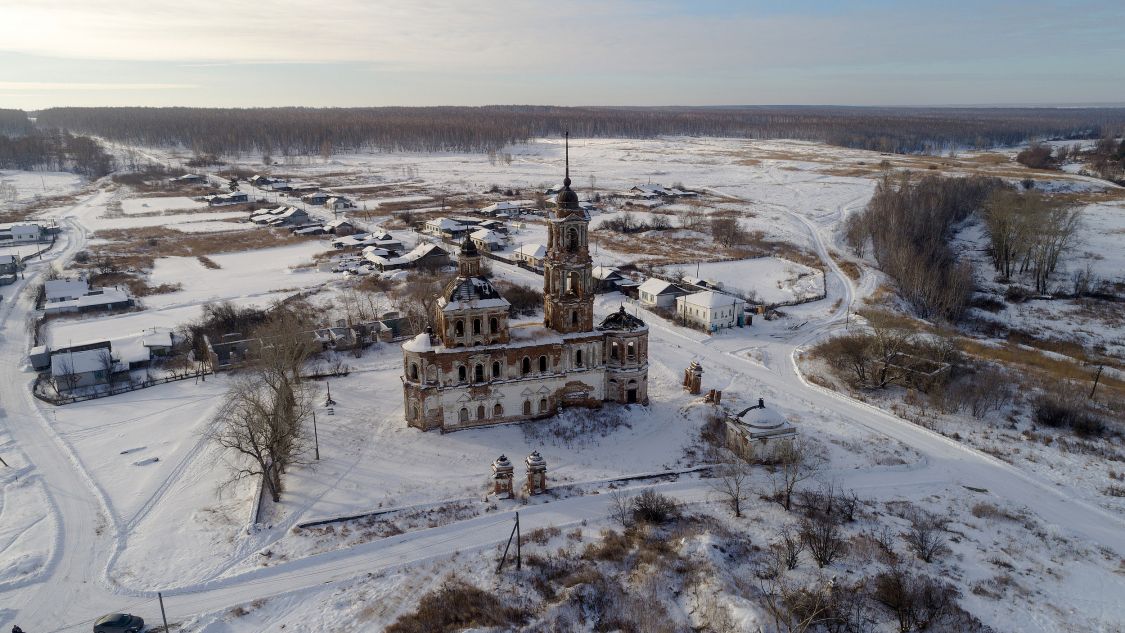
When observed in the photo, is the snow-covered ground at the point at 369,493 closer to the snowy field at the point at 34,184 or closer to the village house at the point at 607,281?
the village house at the point at 607,281

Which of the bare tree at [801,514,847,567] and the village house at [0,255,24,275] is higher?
the village house at [0,255,24,275]

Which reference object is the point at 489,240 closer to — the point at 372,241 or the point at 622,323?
the point at 372,241

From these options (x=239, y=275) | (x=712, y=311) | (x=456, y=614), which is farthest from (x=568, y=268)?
(x=239, y=275)

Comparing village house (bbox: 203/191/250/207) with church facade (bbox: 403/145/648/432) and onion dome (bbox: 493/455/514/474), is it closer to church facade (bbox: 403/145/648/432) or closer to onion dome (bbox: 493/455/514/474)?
church facade (bbox: 403/145/648/432)

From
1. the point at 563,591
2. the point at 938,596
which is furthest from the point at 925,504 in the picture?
the point at 563,591

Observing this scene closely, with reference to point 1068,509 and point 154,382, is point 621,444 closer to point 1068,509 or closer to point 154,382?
point 1068,509

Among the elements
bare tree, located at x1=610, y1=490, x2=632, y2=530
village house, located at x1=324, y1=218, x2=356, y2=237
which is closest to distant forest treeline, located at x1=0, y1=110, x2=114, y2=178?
village house, located at x1=324, y1=218, x2=356, y2=237
